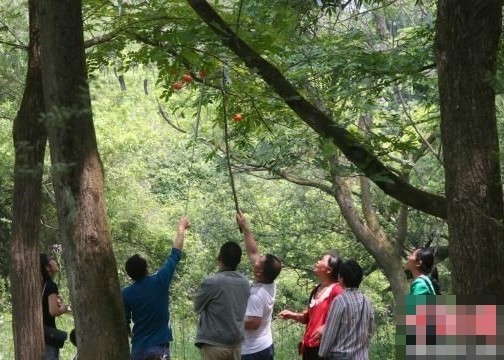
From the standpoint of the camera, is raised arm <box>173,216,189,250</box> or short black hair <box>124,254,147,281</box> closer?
raised arm <box>173,216,189,250</box>

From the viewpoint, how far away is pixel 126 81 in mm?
21750

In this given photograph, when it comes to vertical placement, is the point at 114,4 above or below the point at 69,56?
above

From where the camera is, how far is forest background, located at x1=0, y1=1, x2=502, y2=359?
4.95 meters

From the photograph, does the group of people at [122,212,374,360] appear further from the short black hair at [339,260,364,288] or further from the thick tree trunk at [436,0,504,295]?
the thick tree trunk at [436,0,504,295]

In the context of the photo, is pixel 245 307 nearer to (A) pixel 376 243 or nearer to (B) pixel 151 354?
(B) pixel 151 354

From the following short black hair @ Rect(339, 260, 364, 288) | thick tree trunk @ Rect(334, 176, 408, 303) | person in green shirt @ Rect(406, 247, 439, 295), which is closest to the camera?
short black hair @ Rect(339, 260, 364, 288)

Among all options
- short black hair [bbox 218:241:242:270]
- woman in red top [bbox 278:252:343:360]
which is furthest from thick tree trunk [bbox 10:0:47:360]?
woman in red top [bbox 278:252:343:360]

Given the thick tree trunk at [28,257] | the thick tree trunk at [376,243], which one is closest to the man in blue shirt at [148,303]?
the thick tree trunk at [28,257]

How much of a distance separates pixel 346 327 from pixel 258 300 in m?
0.80

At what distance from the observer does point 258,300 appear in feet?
16.7

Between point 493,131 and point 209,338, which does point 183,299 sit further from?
point 493,131

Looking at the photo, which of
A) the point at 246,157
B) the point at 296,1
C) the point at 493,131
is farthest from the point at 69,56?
the point at 246,157

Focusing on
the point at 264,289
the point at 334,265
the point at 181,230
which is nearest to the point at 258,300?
the point at 264,289

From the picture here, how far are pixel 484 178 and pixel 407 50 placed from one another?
167 inches
